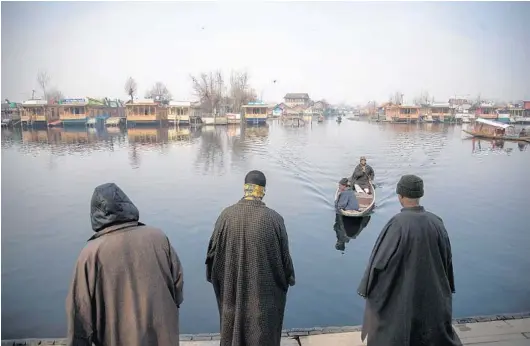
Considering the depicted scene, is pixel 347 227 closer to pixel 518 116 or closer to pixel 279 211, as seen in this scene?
pixel 279 211

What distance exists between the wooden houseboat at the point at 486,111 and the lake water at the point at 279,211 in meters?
5.72

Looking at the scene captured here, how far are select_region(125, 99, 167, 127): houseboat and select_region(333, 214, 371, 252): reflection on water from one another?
3113cm

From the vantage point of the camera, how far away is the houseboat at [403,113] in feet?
140

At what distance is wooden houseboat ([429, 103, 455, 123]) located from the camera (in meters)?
38.2

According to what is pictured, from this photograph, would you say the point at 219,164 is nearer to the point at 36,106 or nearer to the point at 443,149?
the point at 443,149

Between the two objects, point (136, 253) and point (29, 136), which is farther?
point (29, 136)

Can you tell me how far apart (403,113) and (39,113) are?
37.6m

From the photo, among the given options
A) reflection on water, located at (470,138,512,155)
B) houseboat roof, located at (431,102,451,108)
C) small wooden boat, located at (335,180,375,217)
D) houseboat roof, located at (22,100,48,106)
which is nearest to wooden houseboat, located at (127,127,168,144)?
houseboat roof, located at (22,100,48,106)

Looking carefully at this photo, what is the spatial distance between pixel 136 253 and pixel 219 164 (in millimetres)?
17065

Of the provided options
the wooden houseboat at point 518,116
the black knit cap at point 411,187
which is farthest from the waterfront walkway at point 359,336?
the wooden houseboat at point 518,116

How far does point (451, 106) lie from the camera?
36.9m

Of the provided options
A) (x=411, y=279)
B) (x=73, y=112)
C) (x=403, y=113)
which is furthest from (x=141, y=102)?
(x=411, y=279)

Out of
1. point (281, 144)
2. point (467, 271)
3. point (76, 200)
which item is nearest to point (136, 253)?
point (467, 271)

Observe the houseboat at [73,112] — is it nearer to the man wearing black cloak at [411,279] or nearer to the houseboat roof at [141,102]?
the houseboat roof at [141,102]
